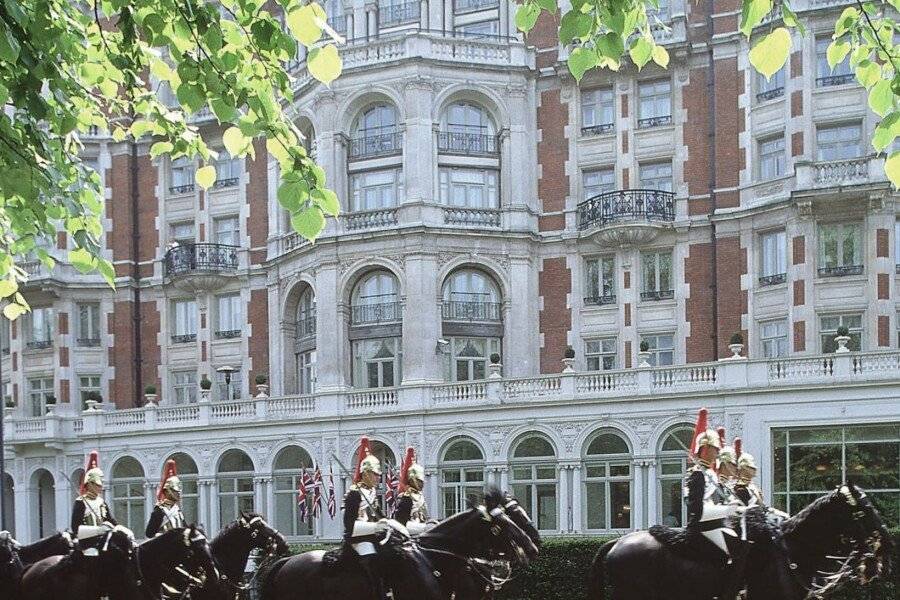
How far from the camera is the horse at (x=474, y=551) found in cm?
1473

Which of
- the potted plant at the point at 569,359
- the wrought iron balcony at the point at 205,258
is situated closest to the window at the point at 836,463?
the potted plant at the point at 569,359

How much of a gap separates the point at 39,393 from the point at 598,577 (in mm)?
39407

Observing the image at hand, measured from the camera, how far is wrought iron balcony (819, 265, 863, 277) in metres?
37.5

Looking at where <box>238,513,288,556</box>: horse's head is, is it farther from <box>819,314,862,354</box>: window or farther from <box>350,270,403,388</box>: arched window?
<box>350,270,403,388</box>: arched window

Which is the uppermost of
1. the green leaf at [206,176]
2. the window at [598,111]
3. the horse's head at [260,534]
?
the window at [598,111]

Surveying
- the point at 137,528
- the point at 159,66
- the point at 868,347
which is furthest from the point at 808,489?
the point at 159,66

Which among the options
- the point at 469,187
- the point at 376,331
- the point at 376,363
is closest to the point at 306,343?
the point at 376,363

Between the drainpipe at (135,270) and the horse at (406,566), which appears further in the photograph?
the drainpipe at (135,270)

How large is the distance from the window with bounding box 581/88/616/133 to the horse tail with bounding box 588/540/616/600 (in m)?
28.9

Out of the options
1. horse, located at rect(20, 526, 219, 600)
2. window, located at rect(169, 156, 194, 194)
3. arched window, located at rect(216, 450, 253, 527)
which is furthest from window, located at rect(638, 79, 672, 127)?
horse, located at rect(20, 526, 219, 600)

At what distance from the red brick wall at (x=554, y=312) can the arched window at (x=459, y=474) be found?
485 cm

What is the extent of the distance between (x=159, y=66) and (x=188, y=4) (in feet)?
6.39

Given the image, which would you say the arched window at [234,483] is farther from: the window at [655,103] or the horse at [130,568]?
the horse at [130,568]

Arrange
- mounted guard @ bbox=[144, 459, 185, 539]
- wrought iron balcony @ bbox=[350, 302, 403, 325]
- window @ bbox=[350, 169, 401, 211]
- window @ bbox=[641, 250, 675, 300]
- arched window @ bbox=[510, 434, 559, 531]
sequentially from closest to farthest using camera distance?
mounted guard @ bbox=[144, 459, 185, 539], arched window @ bbox=[510, 434, 559, 531], window @ bbox=[641, 250, 675, 300], wrought iron balcony @ bbox=[350, 302, 403, 325], window @ bbox=[350, 169, 401, 211]
